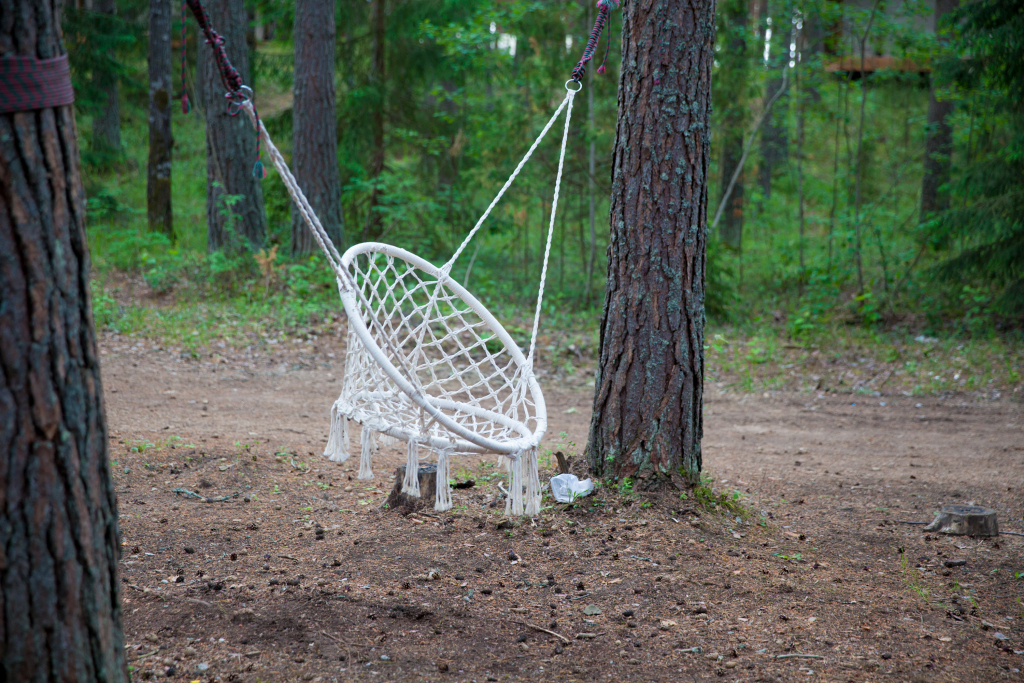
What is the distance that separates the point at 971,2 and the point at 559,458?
208 inches

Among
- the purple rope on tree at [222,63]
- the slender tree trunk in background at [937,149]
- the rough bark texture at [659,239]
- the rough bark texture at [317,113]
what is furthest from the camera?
the slender tree trunk in background at [937,149]

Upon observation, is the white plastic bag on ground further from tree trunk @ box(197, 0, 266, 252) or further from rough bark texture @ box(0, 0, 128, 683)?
tree trunk @ box(197, 0, 266, 252)

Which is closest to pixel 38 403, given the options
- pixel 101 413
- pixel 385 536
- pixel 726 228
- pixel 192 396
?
pixel 101 413

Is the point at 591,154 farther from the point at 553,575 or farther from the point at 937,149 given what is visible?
the point at 553,575

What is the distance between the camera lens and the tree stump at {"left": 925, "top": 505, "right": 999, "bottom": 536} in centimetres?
267

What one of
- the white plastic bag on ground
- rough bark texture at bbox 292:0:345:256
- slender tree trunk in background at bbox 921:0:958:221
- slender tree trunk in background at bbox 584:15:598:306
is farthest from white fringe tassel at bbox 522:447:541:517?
slender tree trunk in background at bbox 921:0:958:221

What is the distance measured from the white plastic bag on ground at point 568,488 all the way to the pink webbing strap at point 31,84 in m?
1.93

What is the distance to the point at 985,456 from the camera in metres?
3.77

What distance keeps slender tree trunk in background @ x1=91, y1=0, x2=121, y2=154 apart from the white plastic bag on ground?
356 inches

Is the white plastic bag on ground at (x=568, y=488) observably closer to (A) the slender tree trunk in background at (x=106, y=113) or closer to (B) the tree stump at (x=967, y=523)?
(B) the tree stump at (x=967, y=523)

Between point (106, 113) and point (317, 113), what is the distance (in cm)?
613

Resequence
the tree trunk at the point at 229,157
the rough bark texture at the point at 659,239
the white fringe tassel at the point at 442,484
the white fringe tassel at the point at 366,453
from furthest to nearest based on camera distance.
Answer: the tree trunk at the point at 229,157 → the rough bark texture at the point at 659,239 → the white fringe tassel at the point at 366,453 → the white fringe tassel at the point at 442,484

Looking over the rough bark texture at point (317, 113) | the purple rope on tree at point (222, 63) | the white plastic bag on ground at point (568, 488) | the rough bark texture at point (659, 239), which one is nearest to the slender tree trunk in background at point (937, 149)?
the rough bark texture at point (317, 113)

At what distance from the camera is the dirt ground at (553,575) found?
1.79m
